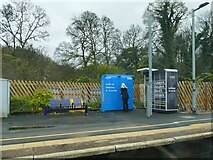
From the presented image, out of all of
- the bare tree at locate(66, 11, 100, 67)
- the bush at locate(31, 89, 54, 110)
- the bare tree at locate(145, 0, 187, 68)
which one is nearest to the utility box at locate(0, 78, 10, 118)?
the bush at locate(31, 89, 54, 110)

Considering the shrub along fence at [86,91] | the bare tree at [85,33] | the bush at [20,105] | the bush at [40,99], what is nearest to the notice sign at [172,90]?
the shrub along fence at [86,91]

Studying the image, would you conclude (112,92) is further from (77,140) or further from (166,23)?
(166,23)

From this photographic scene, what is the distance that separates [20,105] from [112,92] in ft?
15.8

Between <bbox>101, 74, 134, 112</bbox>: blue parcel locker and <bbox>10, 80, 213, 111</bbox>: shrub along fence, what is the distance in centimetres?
156

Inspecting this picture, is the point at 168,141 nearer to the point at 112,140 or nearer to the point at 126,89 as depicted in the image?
the point at 112,140

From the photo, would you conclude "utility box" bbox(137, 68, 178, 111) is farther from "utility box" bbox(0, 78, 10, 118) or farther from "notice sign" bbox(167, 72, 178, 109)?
"utility box" bbox(0, 78, 10, 118)

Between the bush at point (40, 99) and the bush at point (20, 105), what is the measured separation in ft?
0.78

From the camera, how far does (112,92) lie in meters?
13.3

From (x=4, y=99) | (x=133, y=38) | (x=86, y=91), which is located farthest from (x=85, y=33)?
(x=4, y=99)

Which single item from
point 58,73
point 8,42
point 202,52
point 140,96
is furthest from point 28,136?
point 202,52

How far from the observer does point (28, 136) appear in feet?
22.2

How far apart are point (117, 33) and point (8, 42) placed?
12498mm

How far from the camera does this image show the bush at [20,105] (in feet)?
37.8

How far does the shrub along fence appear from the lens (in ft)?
42.1
